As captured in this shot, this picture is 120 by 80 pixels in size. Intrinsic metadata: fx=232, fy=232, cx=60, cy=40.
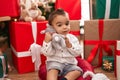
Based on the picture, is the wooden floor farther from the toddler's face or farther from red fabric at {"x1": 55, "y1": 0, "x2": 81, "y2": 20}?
red fabric at {"x1": 55, "y1": 0, "x2": 81, "y2": 20}

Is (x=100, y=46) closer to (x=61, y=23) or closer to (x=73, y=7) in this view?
(x=61, y=23)

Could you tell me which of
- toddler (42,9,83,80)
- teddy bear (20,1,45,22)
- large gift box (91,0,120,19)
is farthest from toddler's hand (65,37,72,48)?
large gift box (91,0,120,19)

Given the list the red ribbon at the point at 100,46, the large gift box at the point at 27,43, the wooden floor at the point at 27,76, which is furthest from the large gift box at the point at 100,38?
the large gift box at the point at 27,43

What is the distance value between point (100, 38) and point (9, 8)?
711mm

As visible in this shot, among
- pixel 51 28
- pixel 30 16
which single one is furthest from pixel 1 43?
pixel 51 28

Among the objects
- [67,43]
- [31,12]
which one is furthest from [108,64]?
[31,12]

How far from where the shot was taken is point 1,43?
6.62 ft

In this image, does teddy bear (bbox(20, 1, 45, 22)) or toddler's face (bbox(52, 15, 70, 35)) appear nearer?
toddler's face (bbox(52, 15, 70, 35))

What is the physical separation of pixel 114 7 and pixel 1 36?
0.98 meters

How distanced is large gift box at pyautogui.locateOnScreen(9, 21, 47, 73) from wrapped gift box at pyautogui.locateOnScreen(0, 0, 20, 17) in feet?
0.46

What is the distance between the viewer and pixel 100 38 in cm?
173

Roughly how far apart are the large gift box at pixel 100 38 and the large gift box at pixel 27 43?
13.7 inches

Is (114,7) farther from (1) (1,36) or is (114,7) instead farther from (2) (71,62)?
(1) (1,36)

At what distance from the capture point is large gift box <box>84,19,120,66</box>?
1.71 meters
